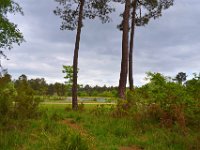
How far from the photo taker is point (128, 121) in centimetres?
1532

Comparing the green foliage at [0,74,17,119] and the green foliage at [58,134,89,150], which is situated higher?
the green foliage at [0,74,17,119]

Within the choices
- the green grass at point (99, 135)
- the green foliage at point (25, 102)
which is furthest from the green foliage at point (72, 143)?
the green foliage at point (25, 102)

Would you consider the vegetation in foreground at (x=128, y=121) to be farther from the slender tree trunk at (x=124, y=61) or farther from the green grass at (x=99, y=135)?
the slender tree trunk at (x=124, y=61)

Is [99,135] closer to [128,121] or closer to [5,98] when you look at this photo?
[128,121]

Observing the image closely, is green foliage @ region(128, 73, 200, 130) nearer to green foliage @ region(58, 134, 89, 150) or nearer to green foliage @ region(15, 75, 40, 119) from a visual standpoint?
green foliage @ region(15, 75, 40, 119)

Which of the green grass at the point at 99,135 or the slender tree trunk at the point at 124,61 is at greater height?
the slender tree trunk at the point at 124,61

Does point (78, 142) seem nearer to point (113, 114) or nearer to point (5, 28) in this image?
point (113, 114)

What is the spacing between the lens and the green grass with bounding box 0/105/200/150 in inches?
427

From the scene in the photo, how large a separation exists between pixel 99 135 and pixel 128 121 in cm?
240

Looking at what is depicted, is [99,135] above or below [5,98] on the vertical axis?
below

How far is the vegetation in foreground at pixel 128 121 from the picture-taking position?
39.5 feet

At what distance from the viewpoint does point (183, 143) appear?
1215cm

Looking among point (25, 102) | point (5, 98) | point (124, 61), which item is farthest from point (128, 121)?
point (124, 61)

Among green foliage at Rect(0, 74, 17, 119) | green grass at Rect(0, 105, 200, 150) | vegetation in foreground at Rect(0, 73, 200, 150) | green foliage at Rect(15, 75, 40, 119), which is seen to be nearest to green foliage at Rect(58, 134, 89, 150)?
green grass at Rect(0, 105, 200, 150)
